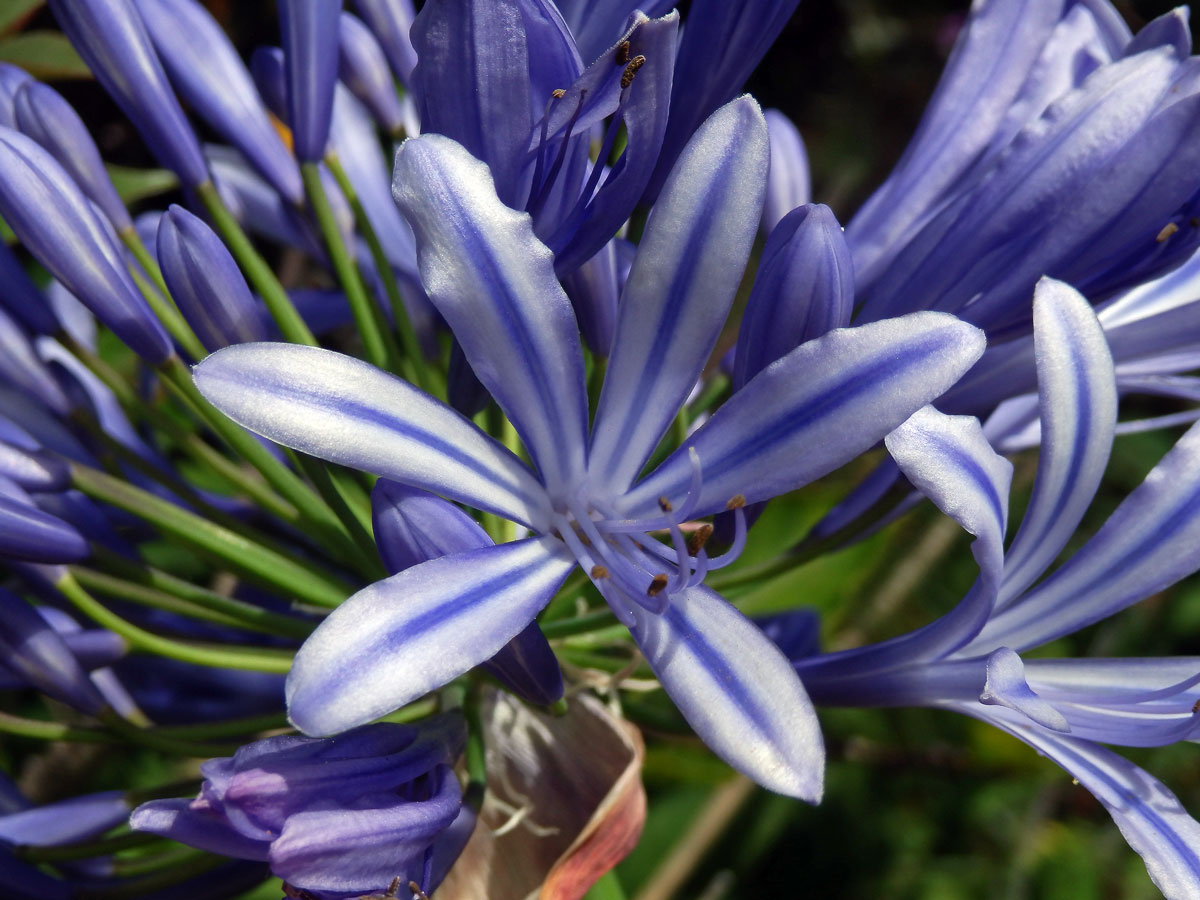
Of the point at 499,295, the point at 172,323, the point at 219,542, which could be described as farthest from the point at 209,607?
the point at 499,295

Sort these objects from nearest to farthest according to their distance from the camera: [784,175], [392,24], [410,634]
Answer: [410,634]
[392,24]
[784,175]

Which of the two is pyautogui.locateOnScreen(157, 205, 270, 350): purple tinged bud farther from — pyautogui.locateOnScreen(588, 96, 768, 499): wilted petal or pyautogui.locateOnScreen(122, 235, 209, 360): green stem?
pyautogui.locateOnScreen(588, 96, 768, 499): wilted petal

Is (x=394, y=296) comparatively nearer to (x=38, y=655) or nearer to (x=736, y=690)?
(x=38, y=655)

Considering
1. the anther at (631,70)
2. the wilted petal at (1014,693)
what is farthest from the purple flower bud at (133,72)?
the wilted petal at (1014,693)

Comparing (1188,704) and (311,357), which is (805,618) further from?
(311,357)

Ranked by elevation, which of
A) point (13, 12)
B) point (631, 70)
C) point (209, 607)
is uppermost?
point (631, 70)

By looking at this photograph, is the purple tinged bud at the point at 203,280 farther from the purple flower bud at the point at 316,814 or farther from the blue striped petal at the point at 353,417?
the purple flower bud at the point at 316,814
